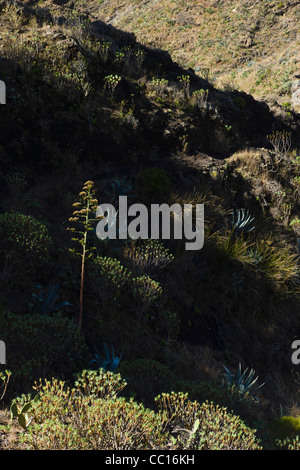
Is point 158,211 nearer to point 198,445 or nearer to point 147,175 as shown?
point 147,175

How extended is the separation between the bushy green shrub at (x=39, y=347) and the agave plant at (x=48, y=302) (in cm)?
32

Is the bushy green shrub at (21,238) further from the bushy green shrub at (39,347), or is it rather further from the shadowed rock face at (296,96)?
the shadowed rock face at (296,96)

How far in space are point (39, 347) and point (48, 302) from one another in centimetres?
88

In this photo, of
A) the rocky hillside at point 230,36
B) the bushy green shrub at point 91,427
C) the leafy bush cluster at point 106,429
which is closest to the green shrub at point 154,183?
the leafy bush cluster at point 106,429

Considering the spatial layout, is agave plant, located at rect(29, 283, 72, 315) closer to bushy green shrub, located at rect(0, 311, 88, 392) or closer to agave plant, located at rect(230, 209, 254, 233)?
bushy green shrub, located at rect(0, 311, 88, 392)

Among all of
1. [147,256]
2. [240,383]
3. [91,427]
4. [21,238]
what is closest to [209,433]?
[91,427]

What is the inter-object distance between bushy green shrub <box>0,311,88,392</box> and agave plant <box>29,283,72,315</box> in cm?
32

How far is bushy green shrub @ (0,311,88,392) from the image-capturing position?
407 centimetres

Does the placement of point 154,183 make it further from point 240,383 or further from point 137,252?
point 240,383

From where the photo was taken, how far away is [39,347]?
14.2 feet

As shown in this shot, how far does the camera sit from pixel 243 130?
11875mm

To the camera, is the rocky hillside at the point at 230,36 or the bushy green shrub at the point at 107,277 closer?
the bushy green shrub at the point at 107,277

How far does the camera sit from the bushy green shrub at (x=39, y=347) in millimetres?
4070
